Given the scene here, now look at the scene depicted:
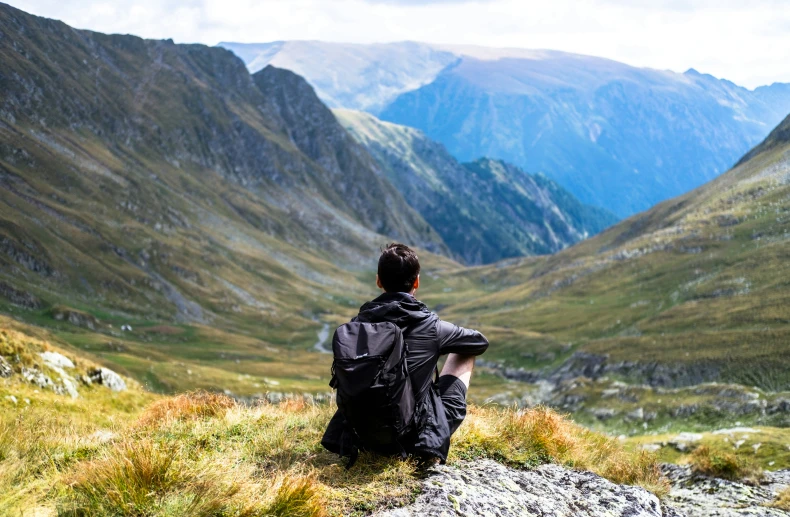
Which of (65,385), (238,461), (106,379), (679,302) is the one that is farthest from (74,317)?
(238,461)

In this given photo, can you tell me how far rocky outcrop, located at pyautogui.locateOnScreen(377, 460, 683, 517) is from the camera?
7828 millimetres

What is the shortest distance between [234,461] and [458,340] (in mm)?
3620

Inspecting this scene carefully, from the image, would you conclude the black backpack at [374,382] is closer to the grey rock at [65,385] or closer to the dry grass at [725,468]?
the dry grass at [725,468]

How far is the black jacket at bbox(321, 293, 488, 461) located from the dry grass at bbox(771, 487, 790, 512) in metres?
6.70

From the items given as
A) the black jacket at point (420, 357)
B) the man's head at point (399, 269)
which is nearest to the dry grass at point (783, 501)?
the black jacket at point (420, 357)

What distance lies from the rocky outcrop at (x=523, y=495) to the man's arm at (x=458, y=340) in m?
1.70

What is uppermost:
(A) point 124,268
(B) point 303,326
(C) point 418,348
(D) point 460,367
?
(C) point 418,348

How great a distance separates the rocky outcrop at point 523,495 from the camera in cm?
783

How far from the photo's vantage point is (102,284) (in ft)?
396

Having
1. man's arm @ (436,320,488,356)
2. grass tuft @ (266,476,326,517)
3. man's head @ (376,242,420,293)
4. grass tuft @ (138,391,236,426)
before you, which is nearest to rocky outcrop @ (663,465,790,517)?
man's arm @ (436,320,488,356)

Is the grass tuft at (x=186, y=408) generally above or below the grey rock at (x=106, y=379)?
above

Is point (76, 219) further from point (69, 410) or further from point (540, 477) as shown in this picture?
point (540, 477)

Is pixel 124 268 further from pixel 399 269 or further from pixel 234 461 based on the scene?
pixel 399 269

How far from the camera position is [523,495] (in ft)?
28.7
